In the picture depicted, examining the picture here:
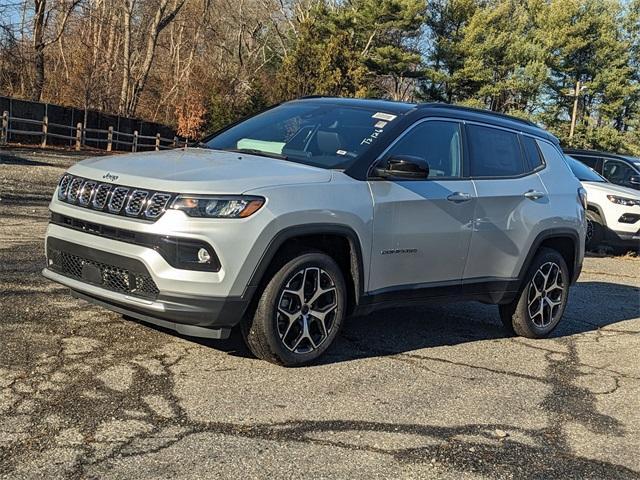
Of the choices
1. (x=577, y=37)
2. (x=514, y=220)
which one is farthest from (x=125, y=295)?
(x=577, y=37)

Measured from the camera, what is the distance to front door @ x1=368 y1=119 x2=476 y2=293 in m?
5.09

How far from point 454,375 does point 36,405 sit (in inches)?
108

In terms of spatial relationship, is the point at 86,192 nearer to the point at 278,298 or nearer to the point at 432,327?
the point at 278,298

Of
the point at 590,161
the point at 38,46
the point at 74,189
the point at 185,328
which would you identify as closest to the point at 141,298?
the point at 185,328

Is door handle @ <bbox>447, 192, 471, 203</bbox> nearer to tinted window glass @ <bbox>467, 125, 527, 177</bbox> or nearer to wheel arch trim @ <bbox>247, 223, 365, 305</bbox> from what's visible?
tinted window glass @ <bbox>467, 125, 527, 177</bbox>

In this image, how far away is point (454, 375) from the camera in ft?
16.9

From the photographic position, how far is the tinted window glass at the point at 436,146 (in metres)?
5.46

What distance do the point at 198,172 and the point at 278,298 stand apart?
93cm

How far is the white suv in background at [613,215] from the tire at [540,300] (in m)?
7.21

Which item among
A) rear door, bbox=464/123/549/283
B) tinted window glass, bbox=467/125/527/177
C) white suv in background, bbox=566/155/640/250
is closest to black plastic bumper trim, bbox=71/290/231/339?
rear door, bbox=464/123/549/283

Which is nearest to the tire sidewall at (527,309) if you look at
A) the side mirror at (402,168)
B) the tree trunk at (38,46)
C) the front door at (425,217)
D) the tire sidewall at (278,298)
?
the front door at (425,217)

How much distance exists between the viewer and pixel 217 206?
14.2 feet

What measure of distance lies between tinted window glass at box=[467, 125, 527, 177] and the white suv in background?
7471 mm

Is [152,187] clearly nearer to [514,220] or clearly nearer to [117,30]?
[514,220]
